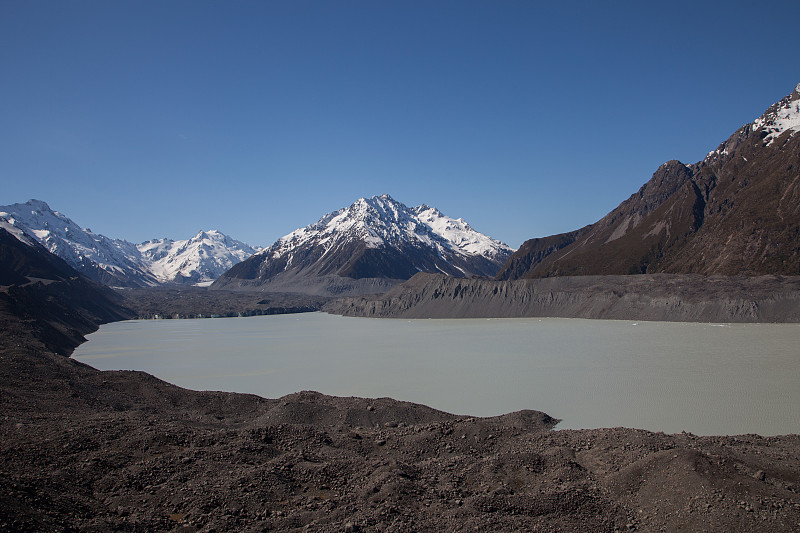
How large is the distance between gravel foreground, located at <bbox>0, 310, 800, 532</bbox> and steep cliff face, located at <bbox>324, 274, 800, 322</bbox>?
185 feet

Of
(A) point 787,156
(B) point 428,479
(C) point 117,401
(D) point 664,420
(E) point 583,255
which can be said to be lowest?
(C) point 117,401

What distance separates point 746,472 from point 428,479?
22.0 feet

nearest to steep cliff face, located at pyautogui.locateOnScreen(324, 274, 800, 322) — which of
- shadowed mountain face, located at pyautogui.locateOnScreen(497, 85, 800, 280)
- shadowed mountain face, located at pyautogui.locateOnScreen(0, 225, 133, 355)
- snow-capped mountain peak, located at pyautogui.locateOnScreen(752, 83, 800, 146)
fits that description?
shadowed mountain face, located at pyautogui.locateOnScreen(497, 85, 800, 280)

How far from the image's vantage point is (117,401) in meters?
21.2

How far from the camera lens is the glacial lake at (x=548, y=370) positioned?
810 inches

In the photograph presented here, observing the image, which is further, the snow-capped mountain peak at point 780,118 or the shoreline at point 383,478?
the snow-capped mountain peak at point 780,118

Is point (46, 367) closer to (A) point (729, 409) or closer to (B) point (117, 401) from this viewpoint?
(B) point (117, 401)

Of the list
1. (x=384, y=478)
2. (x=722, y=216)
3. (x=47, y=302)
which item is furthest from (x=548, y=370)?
(x=722, y=216)

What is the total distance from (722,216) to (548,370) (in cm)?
8075

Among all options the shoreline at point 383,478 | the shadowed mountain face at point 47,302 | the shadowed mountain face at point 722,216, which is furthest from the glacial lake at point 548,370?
the shadowed mountain face at point 722,216

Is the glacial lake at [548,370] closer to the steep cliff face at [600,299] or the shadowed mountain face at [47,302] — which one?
the shadowed mountain face at [47,302]

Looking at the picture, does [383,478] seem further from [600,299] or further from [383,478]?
[600,299]

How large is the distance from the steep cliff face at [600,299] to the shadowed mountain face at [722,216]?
1002 centimetres

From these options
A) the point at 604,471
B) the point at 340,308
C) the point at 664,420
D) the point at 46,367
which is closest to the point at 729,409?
the point at 664,420
